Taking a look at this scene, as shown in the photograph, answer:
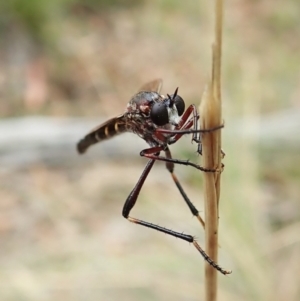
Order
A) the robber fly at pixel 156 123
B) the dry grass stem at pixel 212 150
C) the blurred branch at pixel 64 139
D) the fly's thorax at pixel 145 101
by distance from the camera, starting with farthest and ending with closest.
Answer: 1. the blurred branch at pixel 64 139
2. the fly's thorax at pixel 145 101
3. the robber fly at pixel 156 123
4. the dry grass stem at pixel 212 150

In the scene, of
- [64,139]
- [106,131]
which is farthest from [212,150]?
[64,139]

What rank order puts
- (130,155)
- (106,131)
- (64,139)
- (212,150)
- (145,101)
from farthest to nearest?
(130,155), (64,139), (106,131), (145,101), (212,150)

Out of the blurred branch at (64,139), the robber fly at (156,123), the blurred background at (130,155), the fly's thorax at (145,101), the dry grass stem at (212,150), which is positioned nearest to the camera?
the dry grass stem at (212,150)

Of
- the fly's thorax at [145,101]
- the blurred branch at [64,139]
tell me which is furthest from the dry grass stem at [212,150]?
the blurred branch at [64,139]

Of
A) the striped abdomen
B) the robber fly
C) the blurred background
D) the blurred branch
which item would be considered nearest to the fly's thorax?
the robber fly

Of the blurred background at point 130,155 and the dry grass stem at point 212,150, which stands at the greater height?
the blurred background at point 130,155

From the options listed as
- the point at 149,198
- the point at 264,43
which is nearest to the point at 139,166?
the point at 149,198

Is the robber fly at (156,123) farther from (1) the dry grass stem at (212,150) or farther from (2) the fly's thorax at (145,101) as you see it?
(1) the dry grass stem at (212,150)

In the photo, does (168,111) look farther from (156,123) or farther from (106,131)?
(106,131)
